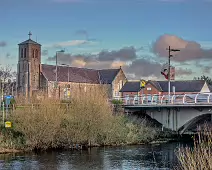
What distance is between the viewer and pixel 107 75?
11856 cm

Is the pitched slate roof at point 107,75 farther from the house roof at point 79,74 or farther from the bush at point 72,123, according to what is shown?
the bush at point 72,123

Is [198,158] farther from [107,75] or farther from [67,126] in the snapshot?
[107,75]

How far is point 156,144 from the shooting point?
48812mm

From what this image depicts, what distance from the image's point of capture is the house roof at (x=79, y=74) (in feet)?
349

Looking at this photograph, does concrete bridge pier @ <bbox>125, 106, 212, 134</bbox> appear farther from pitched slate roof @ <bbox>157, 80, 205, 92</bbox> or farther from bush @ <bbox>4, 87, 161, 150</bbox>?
pitched slate roof @ <bbox>157, 80, 205, 92</bbox>

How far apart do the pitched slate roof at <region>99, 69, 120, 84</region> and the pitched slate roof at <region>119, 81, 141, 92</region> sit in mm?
4111

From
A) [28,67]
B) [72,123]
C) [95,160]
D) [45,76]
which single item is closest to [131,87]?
[45,76]

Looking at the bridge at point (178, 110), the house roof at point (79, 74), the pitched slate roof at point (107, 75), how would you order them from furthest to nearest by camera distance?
1. the pitched slate roof at point (107, 75)
2. the house roof at point (79, 74)
3. the bridge at point (178, 110)

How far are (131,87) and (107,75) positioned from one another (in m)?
9.37

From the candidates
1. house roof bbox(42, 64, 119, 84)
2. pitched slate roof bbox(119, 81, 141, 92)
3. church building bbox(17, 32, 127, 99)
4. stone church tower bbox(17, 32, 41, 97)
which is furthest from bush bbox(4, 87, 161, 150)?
pitched slate roof bbox(119, 81, 141, 92)

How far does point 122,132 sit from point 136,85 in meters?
64.0

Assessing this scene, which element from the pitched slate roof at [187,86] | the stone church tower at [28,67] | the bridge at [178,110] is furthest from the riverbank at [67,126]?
the stone church tower at [28,67]

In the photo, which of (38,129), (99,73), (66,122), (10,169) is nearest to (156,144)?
(66,122)

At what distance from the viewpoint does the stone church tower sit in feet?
350
